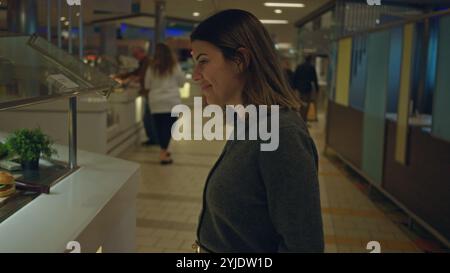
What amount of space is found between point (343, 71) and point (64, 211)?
232 inches

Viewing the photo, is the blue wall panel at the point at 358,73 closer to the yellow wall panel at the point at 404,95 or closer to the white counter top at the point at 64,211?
the yellow wall panel at the point at 404,95

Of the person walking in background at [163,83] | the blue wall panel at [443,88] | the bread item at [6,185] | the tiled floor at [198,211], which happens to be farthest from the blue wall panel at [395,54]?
the bread item at [6,185]

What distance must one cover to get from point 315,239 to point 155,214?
343cm

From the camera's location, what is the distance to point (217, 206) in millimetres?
1358

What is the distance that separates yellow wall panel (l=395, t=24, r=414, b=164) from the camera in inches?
176

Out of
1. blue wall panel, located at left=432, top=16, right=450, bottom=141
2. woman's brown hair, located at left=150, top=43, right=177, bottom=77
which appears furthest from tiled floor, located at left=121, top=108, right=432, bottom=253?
woman's brown hair, located at left=150, top=43, right=177, bottom=77

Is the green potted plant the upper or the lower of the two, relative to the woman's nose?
lower

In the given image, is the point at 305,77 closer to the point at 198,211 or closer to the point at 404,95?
the point at 404,95

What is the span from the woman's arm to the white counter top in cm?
73

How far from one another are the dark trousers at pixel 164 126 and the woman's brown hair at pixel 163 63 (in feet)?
1.77

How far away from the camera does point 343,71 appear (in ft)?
23.7

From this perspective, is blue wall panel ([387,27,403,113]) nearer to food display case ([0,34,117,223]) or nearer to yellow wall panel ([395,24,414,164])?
yellow wall panel ([395,24,414,164])

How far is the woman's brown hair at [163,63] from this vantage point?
6375 mm
